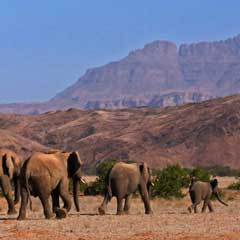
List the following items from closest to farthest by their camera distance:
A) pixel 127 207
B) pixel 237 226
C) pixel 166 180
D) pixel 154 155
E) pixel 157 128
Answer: pixel 237 226, pixel 127 207, pixel 166 180, pixel 154 155, pixel 157 128

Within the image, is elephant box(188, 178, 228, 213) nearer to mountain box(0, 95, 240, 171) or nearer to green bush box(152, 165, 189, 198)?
green bush box(152, 165, 189, 198)

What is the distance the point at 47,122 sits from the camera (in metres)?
175

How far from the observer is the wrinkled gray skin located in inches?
1093

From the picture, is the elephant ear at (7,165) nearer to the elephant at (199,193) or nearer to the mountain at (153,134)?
the elephant at (199,193)

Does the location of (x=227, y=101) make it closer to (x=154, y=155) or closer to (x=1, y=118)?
(x=154, y=155)

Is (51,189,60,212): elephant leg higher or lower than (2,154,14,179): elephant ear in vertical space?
lower

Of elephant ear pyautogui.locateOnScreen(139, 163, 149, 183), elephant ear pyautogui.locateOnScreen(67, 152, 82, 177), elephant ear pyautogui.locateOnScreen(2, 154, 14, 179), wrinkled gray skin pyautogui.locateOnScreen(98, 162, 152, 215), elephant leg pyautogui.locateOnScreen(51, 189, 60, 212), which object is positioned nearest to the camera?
elephant leg pyautogui.locateOnScreen(51, 189, 60, 212)

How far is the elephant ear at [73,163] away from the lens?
26.5m

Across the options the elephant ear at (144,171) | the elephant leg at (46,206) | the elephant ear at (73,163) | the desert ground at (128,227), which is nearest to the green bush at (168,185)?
the elephant ear at (144,171)

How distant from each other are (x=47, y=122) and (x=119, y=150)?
45.9 m

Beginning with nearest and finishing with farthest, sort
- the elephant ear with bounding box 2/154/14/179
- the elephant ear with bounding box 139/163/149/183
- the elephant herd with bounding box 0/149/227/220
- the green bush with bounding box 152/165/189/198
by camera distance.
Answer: the elephant herd with bounding box 0/149/227/220, the elephant ear with bounding box 2/154/14/179, the elephant ear with bounding box 139/163/149/183, the green bush with bounding box 152/165/189/198

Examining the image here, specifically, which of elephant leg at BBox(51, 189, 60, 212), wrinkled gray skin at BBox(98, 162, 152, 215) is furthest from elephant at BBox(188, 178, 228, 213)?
elephant leg at BBox(51, 189, 60, 212)

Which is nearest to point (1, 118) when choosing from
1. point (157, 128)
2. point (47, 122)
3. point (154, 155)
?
point (47, 122)

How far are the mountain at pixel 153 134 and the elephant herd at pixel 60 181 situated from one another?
90280 millimetres
